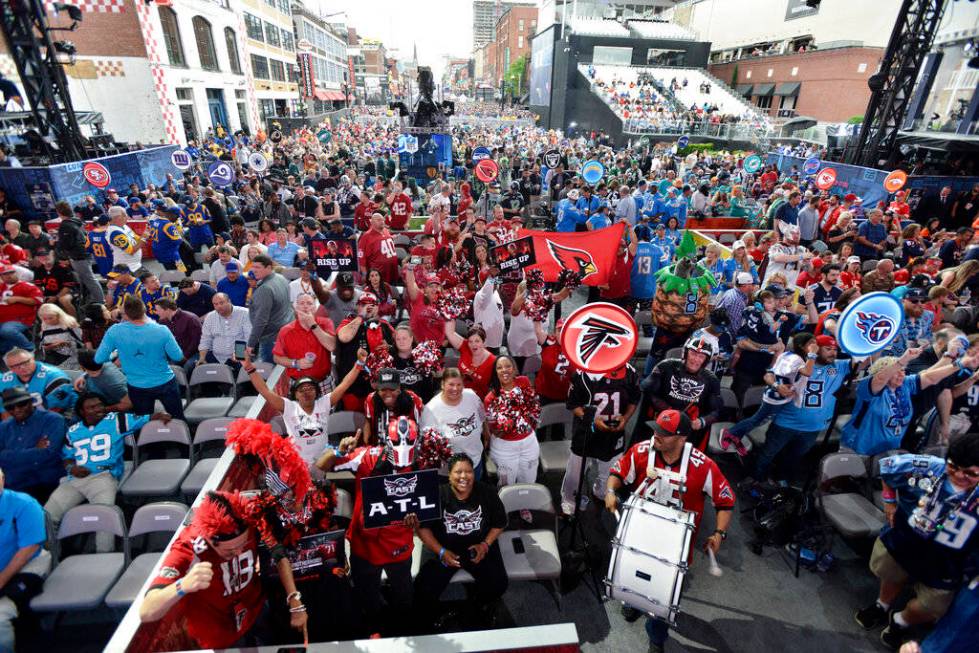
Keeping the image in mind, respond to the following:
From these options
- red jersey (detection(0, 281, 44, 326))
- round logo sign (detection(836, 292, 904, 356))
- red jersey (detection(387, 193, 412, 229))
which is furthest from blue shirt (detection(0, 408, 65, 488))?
red jersey (detection(387, 193, 412, 229))

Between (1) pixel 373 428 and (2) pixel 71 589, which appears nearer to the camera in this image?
(2) pixel 71 589

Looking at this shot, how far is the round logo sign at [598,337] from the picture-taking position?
3.99 meters

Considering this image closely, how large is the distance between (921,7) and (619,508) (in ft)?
70.1

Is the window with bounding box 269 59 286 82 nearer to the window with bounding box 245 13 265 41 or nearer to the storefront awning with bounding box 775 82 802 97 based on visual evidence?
the window with bounding box 245 13 265 41

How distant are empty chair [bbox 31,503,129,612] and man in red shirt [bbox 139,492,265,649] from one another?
3.80 feet

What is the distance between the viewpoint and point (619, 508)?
4062 millimetres

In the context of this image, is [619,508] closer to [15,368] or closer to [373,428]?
[373,428]

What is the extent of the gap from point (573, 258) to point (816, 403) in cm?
413

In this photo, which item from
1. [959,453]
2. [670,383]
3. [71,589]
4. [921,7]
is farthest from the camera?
[921,7]

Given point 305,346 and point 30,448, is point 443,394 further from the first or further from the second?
point 30,448

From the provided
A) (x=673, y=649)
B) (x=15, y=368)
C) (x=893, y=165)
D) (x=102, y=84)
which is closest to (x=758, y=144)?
(x=893, y=165)

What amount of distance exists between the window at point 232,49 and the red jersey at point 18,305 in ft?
116

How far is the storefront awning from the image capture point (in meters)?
39.6

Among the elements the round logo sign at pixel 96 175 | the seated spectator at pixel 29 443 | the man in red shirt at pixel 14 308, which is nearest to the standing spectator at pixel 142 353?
the seated spectator at pixel 29 443
